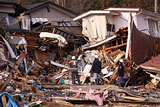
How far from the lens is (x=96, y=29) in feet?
62.3

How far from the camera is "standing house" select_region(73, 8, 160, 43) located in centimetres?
1862

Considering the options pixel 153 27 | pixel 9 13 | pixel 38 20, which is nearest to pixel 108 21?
pixel 153 27

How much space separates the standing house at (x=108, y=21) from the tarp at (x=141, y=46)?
108 inches

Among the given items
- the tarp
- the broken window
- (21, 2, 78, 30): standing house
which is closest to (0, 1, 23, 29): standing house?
(21, 2, 78, 30): standing house

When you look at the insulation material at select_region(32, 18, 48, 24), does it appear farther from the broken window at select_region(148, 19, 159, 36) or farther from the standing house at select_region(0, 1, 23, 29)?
the broken window at select_region(148, 19, 159, 36)

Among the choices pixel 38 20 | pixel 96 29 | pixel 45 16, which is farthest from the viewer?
pixel 45 16

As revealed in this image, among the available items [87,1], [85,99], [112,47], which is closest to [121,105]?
[85,99]

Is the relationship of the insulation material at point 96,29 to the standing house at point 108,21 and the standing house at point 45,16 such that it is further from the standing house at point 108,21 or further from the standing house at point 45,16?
the standing house at point 45,16

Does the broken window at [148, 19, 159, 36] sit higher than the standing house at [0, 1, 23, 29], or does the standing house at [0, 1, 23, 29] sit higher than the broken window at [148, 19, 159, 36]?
the standing house at [0, 1, 23, 29]

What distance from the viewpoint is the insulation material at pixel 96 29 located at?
18.8m

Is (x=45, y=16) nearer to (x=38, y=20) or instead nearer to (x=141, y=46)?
(x=38, y=20)

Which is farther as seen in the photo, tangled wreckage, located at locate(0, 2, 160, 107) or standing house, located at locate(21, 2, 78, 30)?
standing house, located at locate(21, 2, 78, 30)

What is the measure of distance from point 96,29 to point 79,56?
3373 mm

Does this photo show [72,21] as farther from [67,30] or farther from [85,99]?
[85,99]
